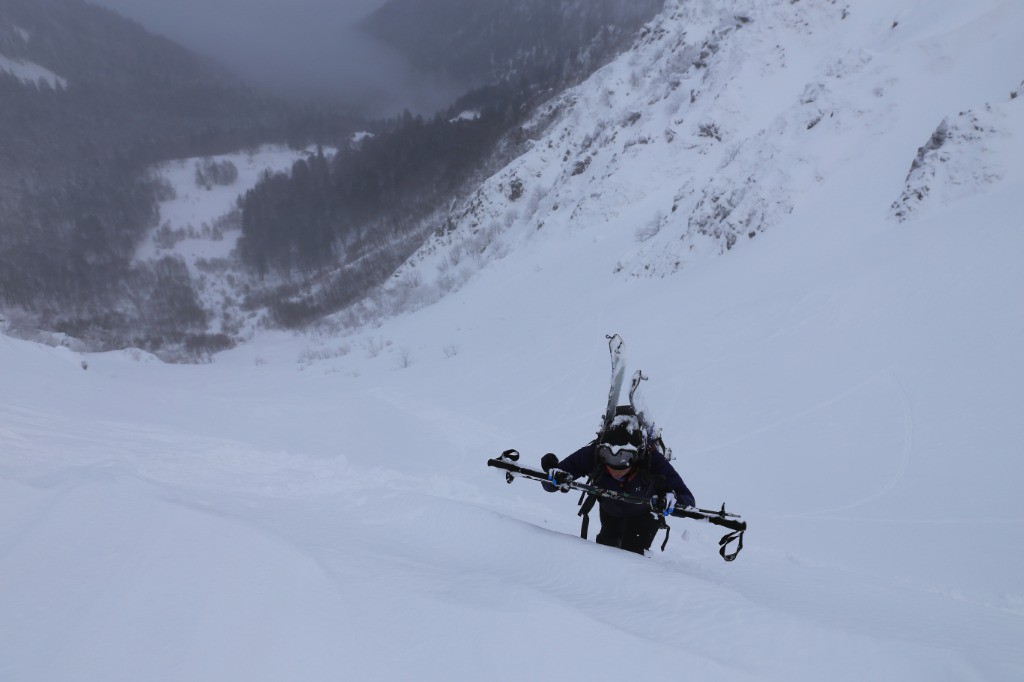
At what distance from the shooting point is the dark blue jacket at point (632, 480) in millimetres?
4316

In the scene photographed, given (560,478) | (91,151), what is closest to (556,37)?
(91,151)

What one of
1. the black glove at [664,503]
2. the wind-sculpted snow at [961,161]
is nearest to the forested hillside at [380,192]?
the wind-sculpted snow at [961,161]

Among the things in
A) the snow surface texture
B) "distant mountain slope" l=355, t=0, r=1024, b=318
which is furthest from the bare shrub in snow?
the snow surface texture

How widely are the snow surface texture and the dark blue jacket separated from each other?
474 mm

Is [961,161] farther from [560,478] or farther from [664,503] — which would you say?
[560,478]

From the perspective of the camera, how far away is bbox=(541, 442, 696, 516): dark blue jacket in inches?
170

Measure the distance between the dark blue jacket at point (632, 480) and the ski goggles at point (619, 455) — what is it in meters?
0.24

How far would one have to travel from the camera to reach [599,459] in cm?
470

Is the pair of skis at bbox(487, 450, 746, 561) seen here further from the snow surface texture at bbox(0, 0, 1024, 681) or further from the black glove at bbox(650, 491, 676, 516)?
the snow surface texture at bbox(0, 0, 1024, 681)

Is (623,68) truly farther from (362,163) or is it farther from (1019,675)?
(362,163)

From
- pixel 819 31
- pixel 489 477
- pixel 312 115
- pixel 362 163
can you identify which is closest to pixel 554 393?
pixel 489 477

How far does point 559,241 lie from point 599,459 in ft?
106

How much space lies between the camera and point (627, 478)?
448 centimetres

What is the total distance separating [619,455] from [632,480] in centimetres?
41
